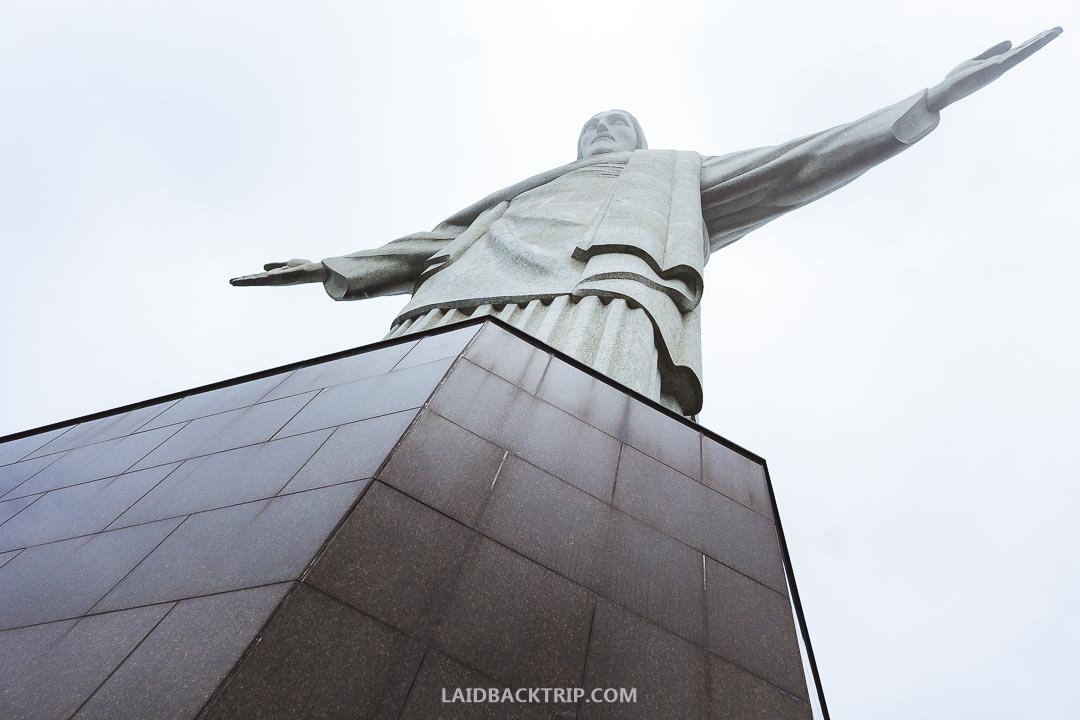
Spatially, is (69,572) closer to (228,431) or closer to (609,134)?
(228,431)

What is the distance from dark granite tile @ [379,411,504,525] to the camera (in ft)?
11.4

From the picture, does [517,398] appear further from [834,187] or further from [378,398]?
[834,187]

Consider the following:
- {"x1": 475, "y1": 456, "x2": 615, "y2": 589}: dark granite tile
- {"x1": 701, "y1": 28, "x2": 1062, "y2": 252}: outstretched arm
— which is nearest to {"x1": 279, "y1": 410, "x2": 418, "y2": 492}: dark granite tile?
{"x1": 475, "y1": 456, "x2": 615, "y2": 589}: dark granite tile

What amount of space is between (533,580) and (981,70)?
22.3 ft

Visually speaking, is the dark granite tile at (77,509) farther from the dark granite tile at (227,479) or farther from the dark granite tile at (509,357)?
the dark granite tile at (509,357)

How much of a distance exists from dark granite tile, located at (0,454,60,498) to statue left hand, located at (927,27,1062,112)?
25.5ft

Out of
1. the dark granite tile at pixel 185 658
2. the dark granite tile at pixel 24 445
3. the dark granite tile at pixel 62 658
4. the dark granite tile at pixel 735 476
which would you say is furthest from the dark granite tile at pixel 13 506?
the dark granite tile at pixel 735 476

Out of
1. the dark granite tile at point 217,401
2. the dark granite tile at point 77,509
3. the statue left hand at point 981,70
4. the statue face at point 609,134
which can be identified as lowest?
the dark granite tile at point 77,509

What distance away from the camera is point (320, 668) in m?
2.66

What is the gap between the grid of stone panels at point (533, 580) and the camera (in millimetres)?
2740

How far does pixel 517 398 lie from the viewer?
439cm

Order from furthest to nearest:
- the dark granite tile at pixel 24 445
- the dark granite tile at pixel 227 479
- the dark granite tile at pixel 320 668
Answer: the dark granite tile at pixel 24 445 < the dark granite tile at pixel 227 479 < the dark granite tile at pixel 320 668

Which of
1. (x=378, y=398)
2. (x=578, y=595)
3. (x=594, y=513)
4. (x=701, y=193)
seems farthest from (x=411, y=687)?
(x=701, y=193)

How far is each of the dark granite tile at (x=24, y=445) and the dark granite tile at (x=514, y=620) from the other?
4.11 meters
